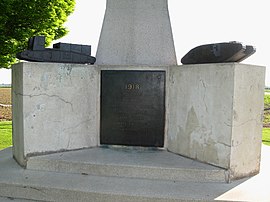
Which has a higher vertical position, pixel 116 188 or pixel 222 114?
pixel 222 114

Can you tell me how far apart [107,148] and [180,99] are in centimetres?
141

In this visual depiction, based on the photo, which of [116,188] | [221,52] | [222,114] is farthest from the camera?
[221,52]

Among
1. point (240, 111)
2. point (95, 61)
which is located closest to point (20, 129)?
point (95, 61)

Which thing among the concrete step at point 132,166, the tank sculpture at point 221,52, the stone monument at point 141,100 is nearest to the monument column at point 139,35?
the stone monument at point 141,100

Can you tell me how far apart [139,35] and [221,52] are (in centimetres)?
144

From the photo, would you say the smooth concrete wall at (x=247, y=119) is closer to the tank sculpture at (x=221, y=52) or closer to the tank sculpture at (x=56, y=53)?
the tank sculpture at (x=221, y=52)

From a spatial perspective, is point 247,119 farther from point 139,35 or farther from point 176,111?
point 139,35

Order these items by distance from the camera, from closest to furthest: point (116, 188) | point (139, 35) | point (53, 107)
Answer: point (116, 188) < point (53, 107) < point (139, 35)

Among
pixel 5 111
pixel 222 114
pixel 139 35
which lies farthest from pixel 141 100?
pixel 5 111

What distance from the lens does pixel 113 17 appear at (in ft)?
14.8

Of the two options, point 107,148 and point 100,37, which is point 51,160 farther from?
point 100,37

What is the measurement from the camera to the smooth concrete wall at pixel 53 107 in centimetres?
375

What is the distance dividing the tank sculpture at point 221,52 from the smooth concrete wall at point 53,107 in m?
1.63

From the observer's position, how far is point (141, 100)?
4.22 meters
